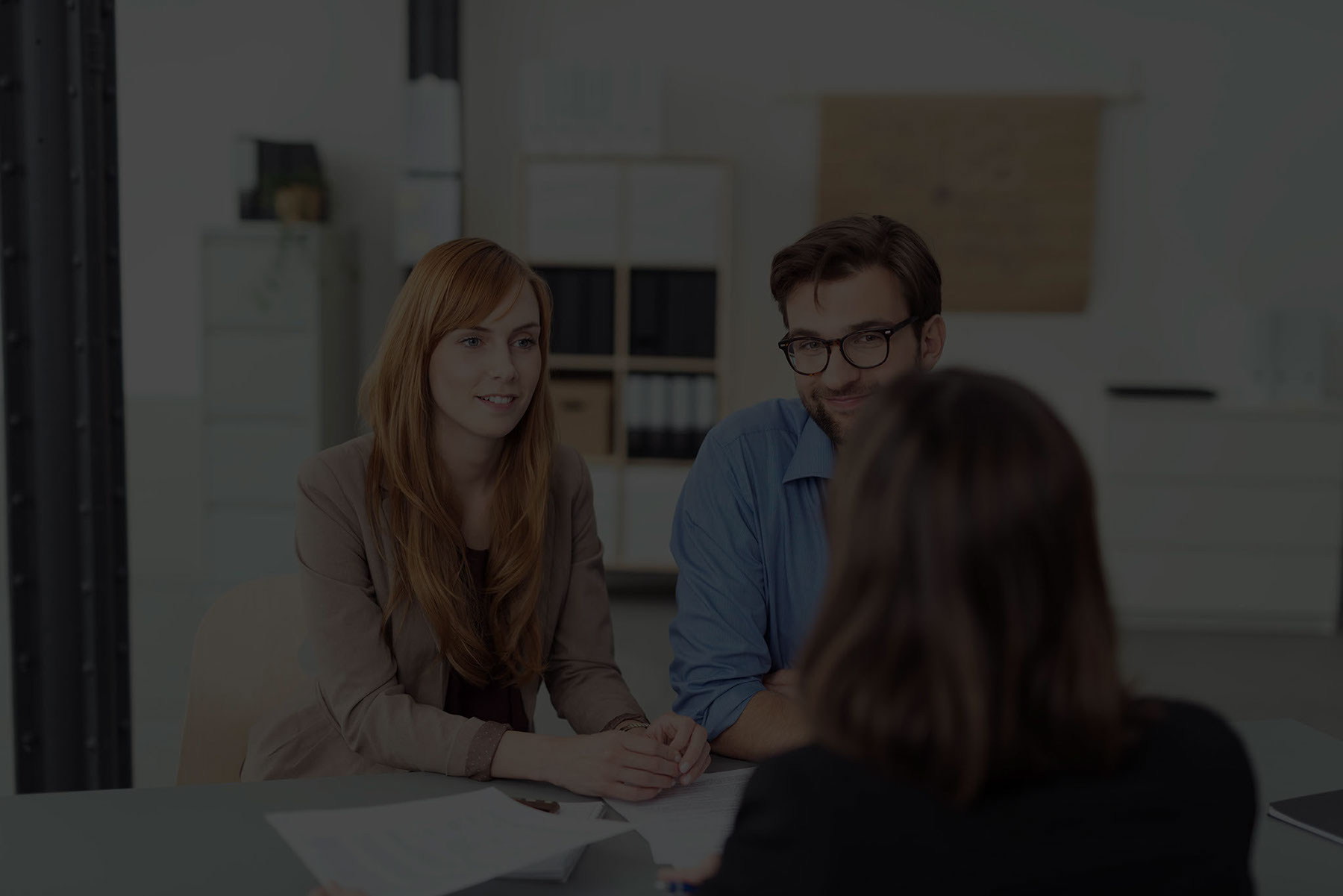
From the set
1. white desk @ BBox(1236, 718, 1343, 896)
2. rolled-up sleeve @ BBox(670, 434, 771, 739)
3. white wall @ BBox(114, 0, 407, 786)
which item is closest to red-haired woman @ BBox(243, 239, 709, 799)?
rolled-up sleeve @ BBox(670, 434, 771, 739)

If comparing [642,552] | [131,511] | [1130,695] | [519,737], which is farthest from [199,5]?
[1130,695]

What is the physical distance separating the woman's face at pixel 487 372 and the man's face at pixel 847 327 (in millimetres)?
389

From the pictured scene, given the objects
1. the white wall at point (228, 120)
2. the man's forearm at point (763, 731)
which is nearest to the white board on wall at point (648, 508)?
the white wall at point (228, 120)

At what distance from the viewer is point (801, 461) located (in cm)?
166

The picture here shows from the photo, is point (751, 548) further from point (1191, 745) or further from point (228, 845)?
point (1191, 745)

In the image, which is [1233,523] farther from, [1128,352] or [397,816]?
[397,816]

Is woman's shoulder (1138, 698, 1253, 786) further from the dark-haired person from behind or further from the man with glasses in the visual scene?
the man with glasses

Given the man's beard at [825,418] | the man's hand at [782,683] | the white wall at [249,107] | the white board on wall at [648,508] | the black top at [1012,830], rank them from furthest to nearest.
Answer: the white wall at [249,107] < the white board on wall at [648,508] < the man's beard at [825,418] < the man's hand at [782,683] < the black top at [1012,830]

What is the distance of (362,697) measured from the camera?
151cm

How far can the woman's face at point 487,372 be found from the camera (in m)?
1.66

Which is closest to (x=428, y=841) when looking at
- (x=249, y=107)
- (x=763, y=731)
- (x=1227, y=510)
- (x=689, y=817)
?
(x=689, y=817)

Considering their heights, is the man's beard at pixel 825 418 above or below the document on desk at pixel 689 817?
above

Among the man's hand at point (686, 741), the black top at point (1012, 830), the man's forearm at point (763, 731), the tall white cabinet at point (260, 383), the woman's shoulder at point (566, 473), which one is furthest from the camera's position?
the tall white cabinet at point (260, 383)

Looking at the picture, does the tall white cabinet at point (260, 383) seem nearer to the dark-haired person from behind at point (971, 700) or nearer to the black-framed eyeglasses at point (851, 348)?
the black-framed eyeglasses at point (851, 348)
